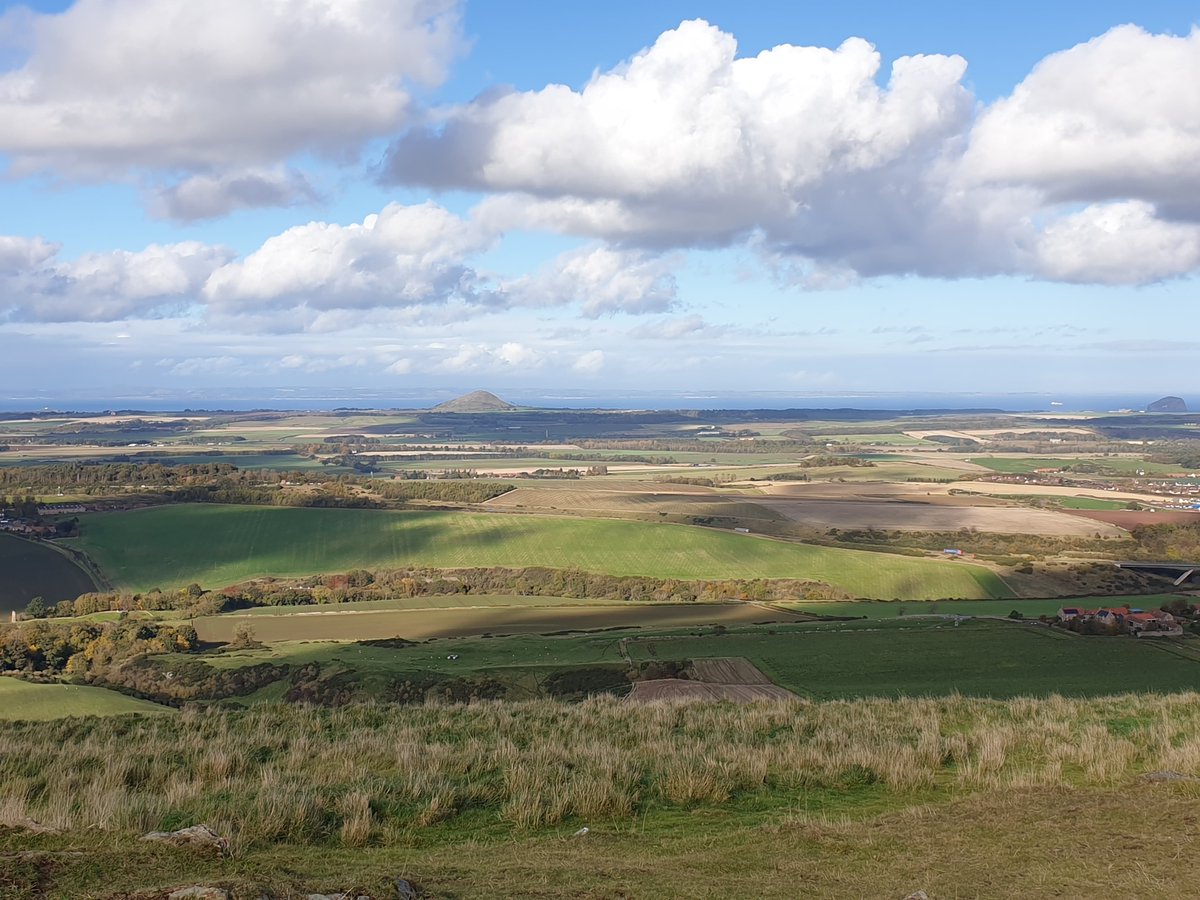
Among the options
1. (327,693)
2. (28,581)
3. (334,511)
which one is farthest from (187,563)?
(327,693)

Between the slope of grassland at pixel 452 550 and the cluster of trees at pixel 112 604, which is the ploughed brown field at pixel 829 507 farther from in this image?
the cluster of trees at pixel 112 604

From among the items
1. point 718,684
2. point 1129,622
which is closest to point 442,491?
point 1129,622

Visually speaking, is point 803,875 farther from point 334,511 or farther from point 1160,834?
point 334,511

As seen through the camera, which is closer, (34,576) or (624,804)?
(624,804)

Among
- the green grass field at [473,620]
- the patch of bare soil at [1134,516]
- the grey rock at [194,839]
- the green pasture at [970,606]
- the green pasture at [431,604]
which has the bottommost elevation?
the green pasture at [431,604]

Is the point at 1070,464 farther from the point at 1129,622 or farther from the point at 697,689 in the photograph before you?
the point at 697,689

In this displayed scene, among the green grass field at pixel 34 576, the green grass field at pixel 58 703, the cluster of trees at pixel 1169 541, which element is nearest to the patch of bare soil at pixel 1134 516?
the cluster of trees at pixel 1169 541
